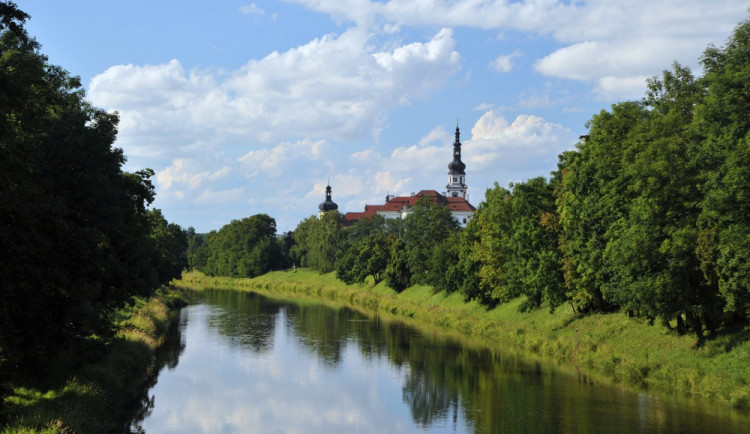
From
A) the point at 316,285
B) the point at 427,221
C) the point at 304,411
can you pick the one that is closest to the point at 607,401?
the point at 304,411

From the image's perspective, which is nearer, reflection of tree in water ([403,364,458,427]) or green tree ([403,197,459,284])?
reflection of tree in water ([403,364,458,427])

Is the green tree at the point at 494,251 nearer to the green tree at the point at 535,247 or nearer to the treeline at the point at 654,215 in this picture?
the treeline at the point at 654,215

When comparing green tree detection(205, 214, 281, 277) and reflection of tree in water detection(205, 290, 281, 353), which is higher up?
green tree detection(205, 214, 281, 277)

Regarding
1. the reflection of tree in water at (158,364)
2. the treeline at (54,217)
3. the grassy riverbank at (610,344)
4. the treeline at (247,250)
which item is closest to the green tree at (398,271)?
the grassy riverbank at (610,344)

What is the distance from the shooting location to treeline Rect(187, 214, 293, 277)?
15120cm

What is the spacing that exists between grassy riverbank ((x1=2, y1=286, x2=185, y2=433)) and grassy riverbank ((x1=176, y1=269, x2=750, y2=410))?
24651mm

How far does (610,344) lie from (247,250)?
410 ft

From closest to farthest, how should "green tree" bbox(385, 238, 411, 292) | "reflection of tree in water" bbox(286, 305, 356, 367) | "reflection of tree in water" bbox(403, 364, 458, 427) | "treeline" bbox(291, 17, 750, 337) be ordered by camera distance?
"treeline" bbox(291, 17, 750, 337) → "reflection of tree in water" bbox(403, 364, 458, 427) → "reflection of tree in water" bbox(286, 305, 356, 367) → "green tree" bbox(385, 238, 411, 292)

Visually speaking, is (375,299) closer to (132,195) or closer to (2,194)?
(132,195)

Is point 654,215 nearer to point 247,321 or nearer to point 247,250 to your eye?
point 247,321

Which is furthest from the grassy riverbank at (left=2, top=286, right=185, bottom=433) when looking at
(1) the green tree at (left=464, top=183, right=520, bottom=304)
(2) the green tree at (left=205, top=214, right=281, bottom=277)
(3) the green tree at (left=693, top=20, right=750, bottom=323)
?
(2) the green tree at (left=205, top=214, right=281, bottom=277)

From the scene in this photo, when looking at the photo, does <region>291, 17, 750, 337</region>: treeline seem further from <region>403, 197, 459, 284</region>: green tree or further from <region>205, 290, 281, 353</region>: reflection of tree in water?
<region>403, 197, 459, 284</region>: green tree

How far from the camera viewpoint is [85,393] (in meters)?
25.5

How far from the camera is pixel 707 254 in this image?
30.5m
